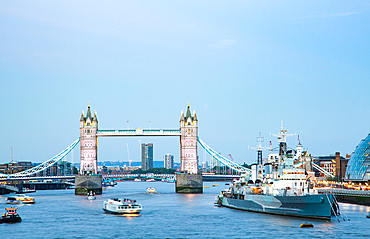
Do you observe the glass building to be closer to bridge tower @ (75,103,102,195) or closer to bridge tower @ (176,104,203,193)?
bridge tower @ (176,104,203,193)

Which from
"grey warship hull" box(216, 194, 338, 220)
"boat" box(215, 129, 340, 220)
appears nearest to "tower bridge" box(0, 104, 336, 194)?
"boat" box(215, 129, 340, 220)

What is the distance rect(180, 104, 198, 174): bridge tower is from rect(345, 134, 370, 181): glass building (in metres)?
31.4

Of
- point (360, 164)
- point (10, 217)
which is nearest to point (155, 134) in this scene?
point (360, 164)

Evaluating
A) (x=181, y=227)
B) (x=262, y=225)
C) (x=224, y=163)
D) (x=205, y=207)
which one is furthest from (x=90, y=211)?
(x=224, y=163)

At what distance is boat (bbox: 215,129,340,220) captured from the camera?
5103cm

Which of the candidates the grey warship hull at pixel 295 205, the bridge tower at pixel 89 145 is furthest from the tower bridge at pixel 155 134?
the grey warship hull at pixel 295 205

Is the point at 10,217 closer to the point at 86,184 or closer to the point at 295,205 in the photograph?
the point at 295,205

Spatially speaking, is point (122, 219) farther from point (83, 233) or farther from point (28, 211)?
point (28, 211)

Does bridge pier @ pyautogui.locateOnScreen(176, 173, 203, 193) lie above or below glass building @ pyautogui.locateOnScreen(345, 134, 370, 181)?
below

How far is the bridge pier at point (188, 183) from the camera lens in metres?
105

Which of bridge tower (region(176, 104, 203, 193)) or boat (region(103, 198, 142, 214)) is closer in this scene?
boat (region(103, 198, 142, 214))

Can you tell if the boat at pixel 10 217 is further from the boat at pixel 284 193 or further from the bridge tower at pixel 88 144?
the bridge tower at pixel 88 144

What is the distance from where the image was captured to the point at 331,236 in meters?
43.4

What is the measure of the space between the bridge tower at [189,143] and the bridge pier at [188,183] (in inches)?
124
